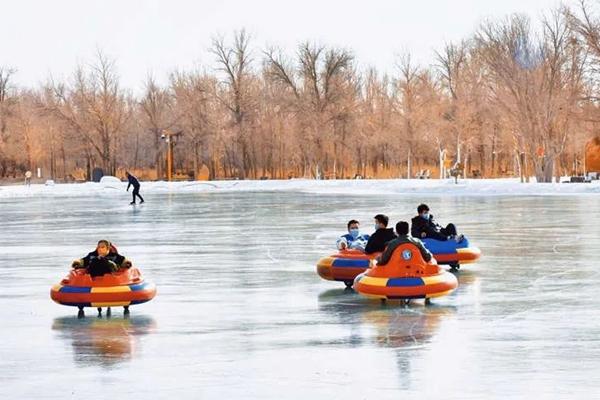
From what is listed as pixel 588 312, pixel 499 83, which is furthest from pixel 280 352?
pixel 499 83

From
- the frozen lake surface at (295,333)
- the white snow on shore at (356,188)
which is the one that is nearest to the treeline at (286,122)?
the white snow on shore at (356,188)

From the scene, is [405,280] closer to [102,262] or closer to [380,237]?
[380,237]

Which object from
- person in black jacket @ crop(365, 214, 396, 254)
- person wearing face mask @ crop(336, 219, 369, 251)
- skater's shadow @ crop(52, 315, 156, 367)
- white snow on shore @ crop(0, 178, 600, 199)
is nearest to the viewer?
skater's shadow @ crop(52, 315, 156, 367)

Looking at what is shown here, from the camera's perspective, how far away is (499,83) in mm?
70938

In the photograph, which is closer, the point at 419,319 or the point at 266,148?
the point at 419,319

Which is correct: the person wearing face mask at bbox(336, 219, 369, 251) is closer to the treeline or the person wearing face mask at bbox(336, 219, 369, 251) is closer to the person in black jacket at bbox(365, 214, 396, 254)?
the person in black jacket at bbox(365, 214, 396, 254)

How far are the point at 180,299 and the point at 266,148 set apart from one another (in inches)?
3957

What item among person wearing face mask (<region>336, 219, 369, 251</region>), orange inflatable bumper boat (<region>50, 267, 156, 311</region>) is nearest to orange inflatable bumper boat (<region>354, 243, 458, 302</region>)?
person wearing face mask (<region>336, 219, 369, 251</region>)

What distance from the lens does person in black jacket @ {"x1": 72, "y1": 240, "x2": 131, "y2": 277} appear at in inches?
484

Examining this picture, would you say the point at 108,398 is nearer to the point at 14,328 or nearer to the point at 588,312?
the point at 14,328

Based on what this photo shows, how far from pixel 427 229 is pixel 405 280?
439 centimetres

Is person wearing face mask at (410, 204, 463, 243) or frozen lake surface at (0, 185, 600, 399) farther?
person wearing face mask at (410, 204, 463, 243)

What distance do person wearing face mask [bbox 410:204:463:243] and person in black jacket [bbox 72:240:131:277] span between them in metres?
5.48

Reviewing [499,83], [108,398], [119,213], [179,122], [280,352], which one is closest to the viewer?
[108,398]
